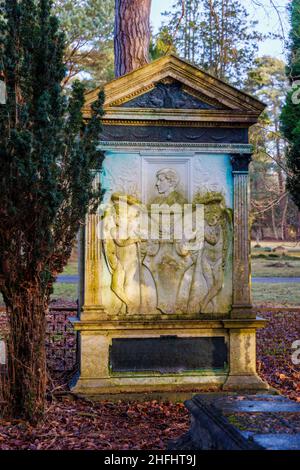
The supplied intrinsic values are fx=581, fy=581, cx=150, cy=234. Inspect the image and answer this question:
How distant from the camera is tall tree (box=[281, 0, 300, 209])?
11242mm

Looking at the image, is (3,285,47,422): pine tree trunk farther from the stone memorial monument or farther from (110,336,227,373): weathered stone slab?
(110,336,227,373): weathered stone slab

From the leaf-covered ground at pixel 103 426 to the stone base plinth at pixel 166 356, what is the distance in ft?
1.01

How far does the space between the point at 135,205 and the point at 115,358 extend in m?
1.79

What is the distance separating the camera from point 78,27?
19922 millimetres

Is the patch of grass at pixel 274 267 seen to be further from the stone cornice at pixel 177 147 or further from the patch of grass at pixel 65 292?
the stone cornice at pixel 177 147

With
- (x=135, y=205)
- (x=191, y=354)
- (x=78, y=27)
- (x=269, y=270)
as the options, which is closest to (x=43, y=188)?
(x=135, y=205)

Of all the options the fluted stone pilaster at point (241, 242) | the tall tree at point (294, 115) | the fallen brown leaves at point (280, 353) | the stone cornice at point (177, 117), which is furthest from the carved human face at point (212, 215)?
the tall tree at point (294, 115)

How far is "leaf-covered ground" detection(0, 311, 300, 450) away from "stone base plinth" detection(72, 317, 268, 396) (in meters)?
0.31

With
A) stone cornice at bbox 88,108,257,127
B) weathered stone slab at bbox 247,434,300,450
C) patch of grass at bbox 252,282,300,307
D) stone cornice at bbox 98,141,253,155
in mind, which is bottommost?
patch of grass at bbox 252,282,300,307

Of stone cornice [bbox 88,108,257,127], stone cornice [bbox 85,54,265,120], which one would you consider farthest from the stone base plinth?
stone cornice [bbox 85,54,265,120]

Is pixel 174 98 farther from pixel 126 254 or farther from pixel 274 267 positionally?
pixel 274 267

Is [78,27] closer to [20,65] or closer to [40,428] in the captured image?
[20,65]

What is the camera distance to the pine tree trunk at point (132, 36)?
9689 millimetres

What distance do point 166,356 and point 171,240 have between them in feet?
4.46
